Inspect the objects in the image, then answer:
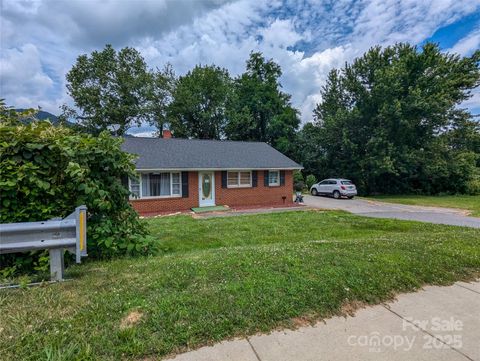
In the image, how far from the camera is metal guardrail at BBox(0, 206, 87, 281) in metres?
2.96

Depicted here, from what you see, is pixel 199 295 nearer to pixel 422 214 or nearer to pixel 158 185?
pixel 158 185

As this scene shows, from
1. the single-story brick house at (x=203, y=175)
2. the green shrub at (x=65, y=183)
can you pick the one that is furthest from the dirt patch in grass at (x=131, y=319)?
the single-story brick house at (x=203, y=175)

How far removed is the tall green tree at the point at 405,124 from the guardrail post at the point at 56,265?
77.0 ft

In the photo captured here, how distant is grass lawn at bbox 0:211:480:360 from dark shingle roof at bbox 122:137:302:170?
34.3 feet

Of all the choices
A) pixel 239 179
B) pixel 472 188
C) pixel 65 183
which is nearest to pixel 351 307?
pixel 65 183

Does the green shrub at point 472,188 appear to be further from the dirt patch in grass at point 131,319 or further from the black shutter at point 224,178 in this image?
the dirt patch in grass at point 131,319

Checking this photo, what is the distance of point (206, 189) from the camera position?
15062 mm

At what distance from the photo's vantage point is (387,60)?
2477 centimetres

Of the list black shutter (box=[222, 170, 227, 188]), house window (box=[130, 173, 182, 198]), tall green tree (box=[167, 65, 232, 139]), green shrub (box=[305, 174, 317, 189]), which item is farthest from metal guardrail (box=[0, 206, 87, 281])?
tall green tree (box=[167, 65, 232, 139])

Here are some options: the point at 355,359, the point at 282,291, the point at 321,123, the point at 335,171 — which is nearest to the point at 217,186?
the point at 282,291

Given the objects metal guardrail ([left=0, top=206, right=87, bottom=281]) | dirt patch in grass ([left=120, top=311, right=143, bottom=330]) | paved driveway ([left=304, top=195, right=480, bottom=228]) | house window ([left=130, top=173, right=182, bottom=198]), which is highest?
house window ([left=130, top=173, right=182, bottom=198])

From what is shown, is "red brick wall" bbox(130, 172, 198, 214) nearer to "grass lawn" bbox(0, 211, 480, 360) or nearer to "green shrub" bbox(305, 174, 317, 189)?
"grass lawn" bbox(0, 211, 480, 360)

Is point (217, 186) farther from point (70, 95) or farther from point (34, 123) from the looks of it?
point (70, 95)

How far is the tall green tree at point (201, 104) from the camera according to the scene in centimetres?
2998
